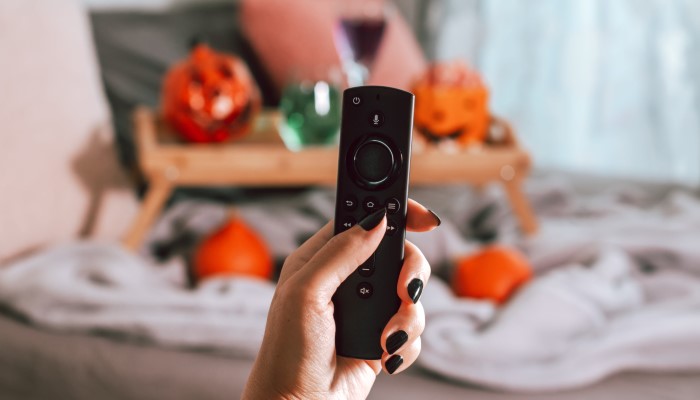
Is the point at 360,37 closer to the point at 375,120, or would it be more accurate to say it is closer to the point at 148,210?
the point at 148,210

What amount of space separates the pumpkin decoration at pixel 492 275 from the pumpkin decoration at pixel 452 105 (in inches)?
13.0

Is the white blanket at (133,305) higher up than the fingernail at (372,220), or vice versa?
the white blanket at (133,305)

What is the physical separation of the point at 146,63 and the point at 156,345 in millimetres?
808

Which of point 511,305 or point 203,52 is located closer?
point 511,305

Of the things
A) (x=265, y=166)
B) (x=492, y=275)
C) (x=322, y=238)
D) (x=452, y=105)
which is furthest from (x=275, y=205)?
(x=322, y=238)

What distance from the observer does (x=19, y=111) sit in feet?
4.05

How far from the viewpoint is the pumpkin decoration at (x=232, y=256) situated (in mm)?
1206

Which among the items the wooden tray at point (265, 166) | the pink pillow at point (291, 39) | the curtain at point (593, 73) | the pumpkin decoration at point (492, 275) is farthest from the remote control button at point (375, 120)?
the curtain at point (593, 73)

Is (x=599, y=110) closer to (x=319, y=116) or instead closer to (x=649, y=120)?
(x=649, y=120)

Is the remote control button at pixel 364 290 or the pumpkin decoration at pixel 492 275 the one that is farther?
the pumpkin decoration at pixel 492 275

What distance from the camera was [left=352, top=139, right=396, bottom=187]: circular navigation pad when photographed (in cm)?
51

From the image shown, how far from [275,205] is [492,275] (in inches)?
22.8

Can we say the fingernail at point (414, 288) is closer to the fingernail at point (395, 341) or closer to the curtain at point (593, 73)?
the fingernail at point (395, 341)

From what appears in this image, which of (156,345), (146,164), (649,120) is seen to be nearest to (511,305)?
(156,345)
